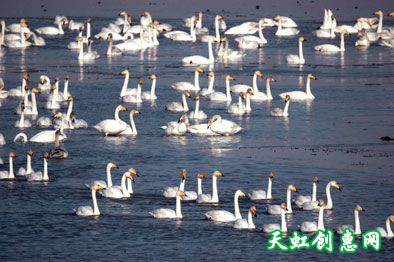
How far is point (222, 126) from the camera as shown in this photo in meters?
37.4

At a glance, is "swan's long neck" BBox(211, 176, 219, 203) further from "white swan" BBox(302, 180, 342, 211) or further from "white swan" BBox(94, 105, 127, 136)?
"white swan" BBox(94, 105, 127, 136)

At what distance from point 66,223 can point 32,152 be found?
6496 millimetres

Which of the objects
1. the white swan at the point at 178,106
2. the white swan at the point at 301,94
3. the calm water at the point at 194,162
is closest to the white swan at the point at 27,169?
the calm water at the point at 194,162

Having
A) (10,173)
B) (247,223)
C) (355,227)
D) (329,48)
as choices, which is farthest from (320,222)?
(329,48)

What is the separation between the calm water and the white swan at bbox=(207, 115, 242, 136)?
35cm

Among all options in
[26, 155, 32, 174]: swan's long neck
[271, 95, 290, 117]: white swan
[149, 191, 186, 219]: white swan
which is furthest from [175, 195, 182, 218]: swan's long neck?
[271, 95, 290, 117]: white swan

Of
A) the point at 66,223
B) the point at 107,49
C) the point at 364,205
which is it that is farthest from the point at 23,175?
the point at 107,49

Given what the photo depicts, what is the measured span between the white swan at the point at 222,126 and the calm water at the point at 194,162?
13.8 inches

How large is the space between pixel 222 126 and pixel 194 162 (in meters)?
3.66

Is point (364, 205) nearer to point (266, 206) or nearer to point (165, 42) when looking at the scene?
point (266, 206)

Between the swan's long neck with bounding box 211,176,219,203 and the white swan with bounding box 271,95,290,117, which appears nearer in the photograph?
the swan's long neck with bounding box 211,176,219,203

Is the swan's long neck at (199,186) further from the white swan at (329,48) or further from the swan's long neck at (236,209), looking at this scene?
the white swan at (329,48)

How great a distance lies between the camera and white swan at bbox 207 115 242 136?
3728cm

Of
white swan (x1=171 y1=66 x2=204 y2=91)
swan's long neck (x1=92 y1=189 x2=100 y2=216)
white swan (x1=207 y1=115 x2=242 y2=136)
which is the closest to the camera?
swan's long neck (x1=92 y1=189 x2=100 y2=216)
